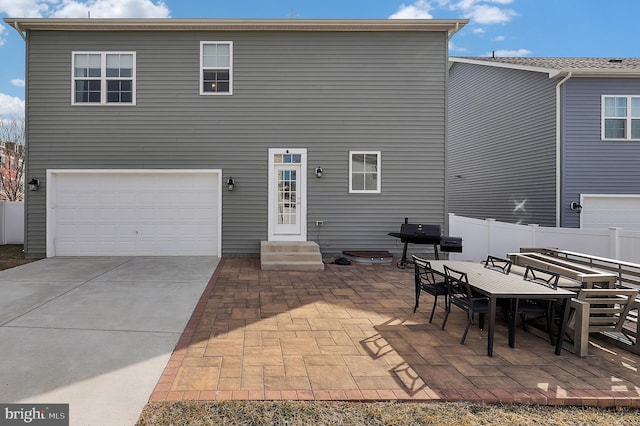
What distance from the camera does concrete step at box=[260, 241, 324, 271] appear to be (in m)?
7.70

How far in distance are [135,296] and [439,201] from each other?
737 cm

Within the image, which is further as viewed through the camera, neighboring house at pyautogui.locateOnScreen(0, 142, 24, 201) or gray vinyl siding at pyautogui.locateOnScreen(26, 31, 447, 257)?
neighboring house at pyautogui.locateOnScreen(0, 142, 24, 201)

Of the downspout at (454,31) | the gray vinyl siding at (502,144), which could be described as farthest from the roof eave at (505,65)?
the downspout at (454,31)

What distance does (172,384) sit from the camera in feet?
9.30

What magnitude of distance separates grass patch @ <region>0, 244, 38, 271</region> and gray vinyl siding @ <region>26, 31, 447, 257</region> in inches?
19.6

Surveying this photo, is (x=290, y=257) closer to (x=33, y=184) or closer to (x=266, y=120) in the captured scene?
(x=266, y=120)

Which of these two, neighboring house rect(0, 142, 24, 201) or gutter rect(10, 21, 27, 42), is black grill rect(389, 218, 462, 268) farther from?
neighboring house rect(0, 142, 24, 201)

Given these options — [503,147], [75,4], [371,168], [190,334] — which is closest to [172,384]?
[190,334]

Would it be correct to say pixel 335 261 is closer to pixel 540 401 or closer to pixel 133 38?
pixel 540 401

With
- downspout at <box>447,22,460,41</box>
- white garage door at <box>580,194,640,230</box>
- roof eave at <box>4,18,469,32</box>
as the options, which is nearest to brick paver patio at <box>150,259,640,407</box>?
roof eave at <box>4,18,469,32</box>

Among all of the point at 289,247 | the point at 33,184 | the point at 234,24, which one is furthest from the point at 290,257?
the point at 33,184

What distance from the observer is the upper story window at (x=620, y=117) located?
10.1 metres

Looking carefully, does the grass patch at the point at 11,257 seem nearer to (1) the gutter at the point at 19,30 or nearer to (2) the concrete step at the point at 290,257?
(1) the gutter at the point at 19,30

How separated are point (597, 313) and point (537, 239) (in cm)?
426
